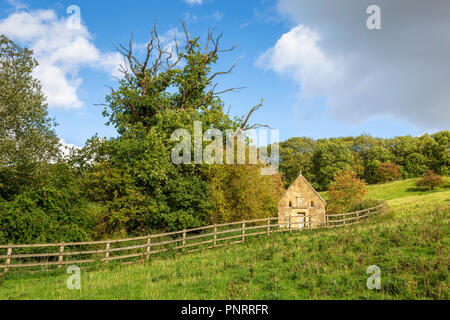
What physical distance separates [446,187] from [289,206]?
104 ft

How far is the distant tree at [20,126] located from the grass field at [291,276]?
8.37 meters

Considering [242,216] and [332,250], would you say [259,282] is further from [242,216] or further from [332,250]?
[242,216]

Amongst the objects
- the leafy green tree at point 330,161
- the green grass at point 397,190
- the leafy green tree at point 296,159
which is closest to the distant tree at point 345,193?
the green grass at point 397,190

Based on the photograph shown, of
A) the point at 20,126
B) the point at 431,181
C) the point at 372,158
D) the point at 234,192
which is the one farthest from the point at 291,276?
the point at 372,158

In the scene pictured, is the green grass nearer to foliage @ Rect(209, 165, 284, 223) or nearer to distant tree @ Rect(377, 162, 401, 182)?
distant tree @ Rect(377, 162, 401, 182)

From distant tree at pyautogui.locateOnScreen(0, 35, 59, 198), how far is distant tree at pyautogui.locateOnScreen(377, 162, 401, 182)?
6046cm

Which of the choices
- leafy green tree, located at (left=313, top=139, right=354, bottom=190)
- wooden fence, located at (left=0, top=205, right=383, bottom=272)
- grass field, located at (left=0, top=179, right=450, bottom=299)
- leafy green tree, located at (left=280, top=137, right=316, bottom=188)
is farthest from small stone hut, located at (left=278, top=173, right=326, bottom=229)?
leafy green tree, located at (left=280, top=137, right=316, bottom=188)

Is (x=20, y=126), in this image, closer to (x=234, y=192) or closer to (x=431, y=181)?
(x=234, y=192)

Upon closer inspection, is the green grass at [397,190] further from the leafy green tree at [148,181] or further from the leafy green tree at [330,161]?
the leafy green tree at [148,181]

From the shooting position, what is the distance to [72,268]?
13391mm

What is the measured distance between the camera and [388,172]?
61.6 meters

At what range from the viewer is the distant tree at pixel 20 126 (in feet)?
59.0

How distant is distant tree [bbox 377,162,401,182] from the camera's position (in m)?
61.4

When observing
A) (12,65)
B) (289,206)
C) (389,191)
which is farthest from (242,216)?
(389,191)
